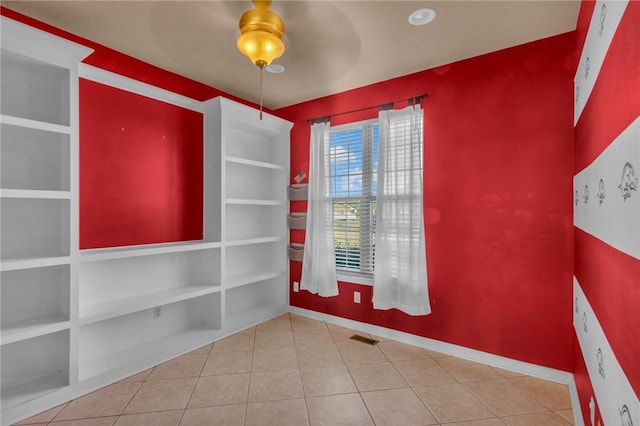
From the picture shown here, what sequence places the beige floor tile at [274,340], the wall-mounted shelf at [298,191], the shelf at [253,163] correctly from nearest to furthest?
the beige floor tile at [274,340] < the shelf at [253,163] < the wall-mounted shelf at [298,191]

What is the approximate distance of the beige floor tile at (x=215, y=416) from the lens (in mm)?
1948

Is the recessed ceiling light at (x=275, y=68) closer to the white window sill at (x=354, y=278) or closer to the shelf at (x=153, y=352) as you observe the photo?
the white window sill at (x=354, y=278)

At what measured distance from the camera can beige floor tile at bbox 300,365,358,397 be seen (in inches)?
91.0

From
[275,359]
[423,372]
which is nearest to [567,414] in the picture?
[423,372]

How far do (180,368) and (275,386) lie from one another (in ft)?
2.98

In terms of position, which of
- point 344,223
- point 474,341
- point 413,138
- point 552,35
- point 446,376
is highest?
point 552,35

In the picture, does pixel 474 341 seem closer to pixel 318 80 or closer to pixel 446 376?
pixel 446 376

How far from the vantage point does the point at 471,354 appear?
2.80m

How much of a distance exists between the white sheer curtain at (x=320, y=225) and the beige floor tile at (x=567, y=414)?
2.12 meters

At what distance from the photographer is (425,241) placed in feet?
9.96

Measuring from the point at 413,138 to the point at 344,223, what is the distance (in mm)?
1260

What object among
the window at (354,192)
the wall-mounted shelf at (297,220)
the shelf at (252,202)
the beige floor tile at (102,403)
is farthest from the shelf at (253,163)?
the beige floor tile at (102,403)

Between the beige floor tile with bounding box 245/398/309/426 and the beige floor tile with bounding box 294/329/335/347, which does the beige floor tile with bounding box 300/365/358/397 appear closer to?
the beige floor tile with bounding box 245/398/309/426

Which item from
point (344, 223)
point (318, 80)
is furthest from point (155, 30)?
point (344, 223)
